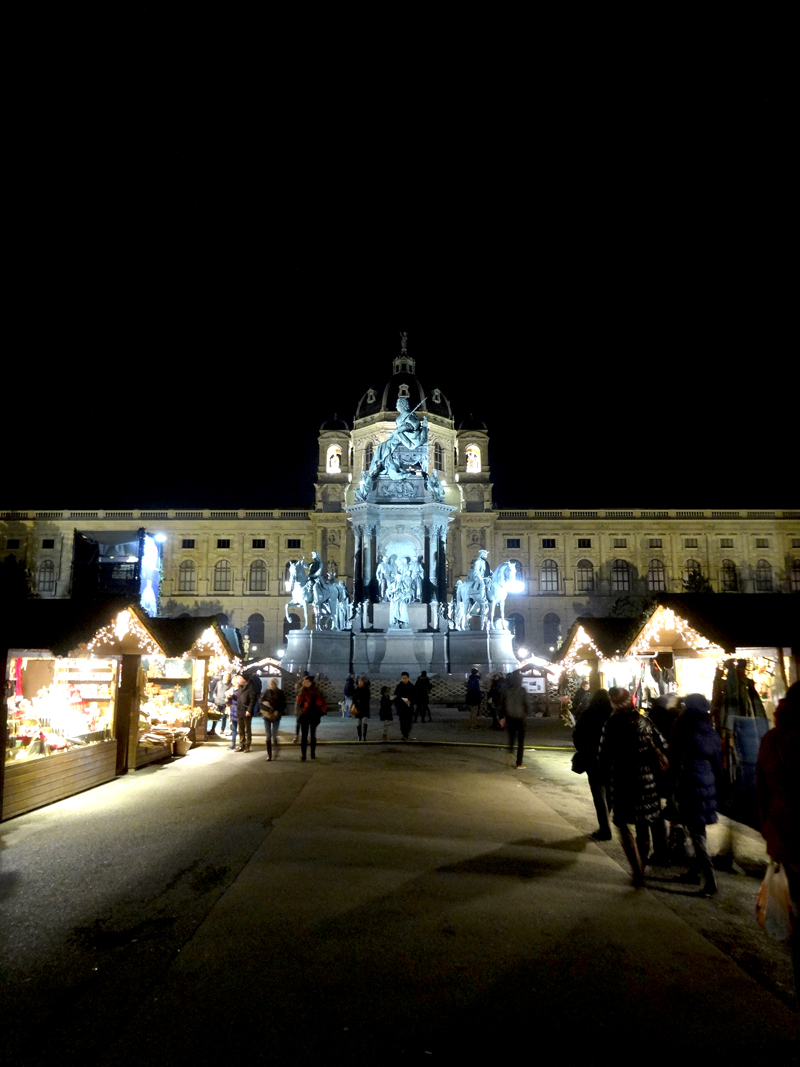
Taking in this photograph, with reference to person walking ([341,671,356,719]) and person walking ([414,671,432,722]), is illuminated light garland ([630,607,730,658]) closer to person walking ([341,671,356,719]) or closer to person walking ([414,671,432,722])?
person walking ([414,671,432,722])

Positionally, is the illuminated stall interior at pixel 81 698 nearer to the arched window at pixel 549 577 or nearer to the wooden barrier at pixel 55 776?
the wooden barrier at pixel 55 776

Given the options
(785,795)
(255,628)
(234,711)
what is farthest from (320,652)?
(255,628)

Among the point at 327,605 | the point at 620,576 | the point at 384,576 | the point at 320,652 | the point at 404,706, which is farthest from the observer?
the point at 620,576

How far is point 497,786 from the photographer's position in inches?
460

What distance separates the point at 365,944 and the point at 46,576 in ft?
241

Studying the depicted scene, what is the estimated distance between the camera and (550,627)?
226 feet

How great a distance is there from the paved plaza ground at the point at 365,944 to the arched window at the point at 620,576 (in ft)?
207

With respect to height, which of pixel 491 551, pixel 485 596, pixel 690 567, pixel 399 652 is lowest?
pixel 399 652

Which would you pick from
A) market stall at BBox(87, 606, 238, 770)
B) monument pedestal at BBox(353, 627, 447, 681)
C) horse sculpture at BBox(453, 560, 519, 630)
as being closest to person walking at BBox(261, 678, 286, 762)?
market stall at BBox(87, 606, 238, 770)

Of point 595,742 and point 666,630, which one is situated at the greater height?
point 666,630

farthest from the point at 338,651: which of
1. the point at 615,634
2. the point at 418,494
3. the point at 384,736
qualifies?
the point at 615,634

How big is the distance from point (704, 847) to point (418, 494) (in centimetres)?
3390

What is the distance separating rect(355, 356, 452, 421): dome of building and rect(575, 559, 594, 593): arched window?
64.7 ft

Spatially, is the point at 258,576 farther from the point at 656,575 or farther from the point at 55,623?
the point at 55,623
